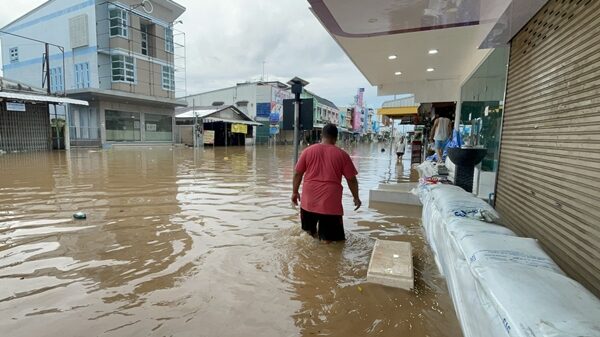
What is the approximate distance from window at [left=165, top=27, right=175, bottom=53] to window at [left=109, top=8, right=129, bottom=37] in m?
4.33

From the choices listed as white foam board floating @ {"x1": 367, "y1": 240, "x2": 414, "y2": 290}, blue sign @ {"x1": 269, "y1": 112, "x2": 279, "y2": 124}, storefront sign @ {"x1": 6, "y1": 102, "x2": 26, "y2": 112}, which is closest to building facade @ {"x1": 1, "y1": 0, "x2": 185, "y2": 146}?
storefront sign @ {"x1": 6, "y1": 102, "x2": 26, "y2": 112}

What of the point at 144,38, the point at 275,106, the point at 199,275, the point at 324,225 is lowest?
the point at 199,275

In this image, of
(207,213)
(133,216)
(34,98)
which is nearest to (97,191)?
Result: (133,216)

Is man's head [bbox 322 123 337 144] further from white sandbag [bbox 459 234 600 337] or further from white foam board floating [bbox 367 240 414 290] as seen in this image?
white sandbag [bbox 459 234 600 337]

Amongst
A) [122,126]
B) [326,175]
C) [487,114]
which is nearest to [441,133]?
[487,114]

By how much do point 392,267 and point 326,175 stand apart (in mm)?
1349

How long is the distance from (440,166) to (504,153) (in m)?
2.25

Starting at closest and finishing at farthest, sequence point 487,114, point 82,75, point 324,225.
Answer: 1. point 324,225
2. point 487,114
3. point 82,75

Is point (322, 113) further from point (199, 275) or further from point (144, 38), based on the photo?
point (199, 275)

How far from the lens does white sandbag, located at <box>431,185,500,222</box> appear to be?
305 centimetres

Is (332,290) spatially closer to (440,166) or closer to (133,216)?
(133,216)

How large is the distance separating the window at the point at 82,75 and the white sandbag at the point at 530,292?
96.3 ft

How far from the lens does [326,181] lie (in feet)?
13.1

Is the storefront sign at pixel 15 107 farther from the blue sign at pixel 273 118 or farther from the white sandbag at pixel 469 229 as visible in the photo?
the blue sign at pixel 273 118
